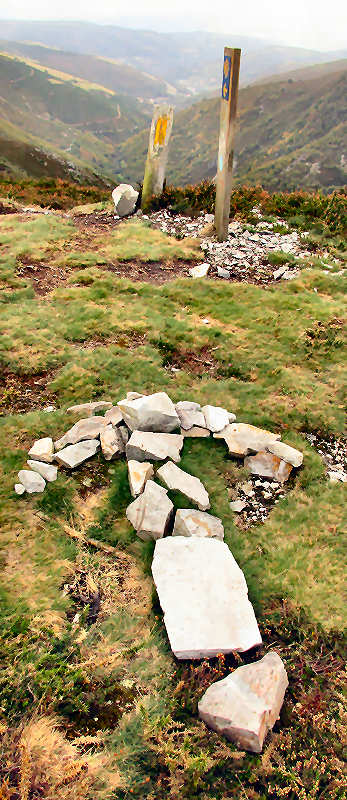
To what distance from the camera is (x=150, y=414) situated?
4.29 m

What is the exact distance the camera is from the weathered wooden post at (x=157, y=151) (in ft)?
35.7

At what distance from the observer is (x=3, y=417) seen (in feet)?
15.0

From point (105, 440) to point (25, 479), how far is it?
844 millimetres

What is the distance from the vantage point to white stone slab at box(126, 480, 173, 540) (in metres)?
3.40

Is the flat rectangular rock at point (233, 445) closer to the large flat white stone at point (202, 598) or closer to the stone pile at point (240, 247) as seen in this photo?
the large flat white stone at point (202, 598)

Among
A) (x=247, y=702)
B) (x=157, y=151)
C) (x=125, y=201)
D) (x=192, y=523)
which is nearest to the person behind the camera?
(x=247, y=702)

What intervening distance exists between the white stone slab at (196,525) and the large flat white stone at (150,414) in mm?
1055

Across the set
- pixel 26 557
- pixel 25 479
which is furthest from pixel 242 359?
pixel 26 557

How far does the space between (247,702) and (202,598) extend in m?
0.68

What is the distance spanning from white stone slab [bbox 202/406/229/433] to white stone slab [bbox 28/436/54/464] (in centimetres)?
166

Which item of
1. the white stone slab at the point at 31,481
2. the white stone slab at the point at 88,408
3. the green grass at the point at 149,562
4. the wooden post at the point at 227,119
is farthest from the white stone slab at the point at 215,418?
the wooden post at the point at 227,119

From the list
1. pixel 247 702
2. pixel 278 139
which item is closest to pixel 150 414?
pixel 247 702

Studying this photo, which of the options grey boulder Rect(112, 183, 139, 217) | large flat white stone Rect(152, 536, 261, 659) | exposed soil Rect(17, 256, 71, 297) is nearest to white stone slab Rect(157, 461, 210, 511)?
large flat white stone Rect(152, 536, 261, 659)

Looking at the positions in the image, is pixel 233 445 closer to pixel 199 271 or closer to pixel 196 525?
pixel 196 525
